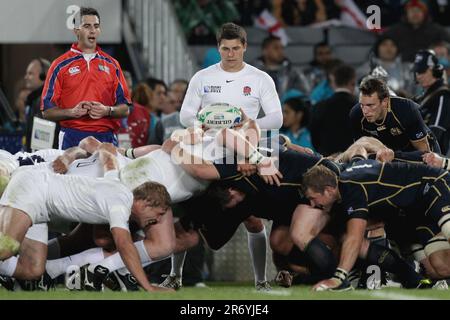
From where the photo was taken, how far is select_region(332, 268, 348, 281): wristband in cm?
992

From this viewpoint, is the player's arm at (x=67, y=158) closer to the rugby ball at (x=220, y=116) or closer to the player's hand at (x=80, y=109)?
the player's hand at (x=80, y=109)

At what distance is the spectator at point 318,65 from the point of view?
52.0 feet

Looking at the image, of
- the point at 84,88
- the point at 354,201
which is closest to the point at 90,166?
the point at 84,88

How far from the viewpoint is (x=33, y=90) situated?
1297 cm

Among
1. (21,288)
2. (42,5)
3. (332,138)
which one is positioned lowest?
(21,288)

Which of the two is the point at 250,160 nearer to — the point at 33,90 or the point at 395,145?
the point at 395,145

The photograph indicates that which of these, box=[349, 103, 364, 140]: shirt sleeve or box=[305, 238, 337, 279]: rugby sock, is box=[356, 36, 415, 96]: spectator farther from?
box=[305, 238, 337, 279]: rugby sock

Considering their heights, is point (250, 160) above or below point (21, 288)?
above

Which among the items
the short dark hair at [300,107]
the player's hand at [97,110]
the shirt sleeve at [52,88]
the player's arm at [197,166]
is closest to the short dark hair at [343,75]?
the short dark hair at [300,107]

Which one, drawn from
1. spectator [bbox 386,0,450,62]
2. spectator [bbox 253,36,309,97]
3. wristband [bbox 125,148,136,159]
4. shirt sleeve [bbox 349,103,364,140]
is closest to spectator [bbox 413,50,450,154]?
shirt sleeve [bbox 349,103,364,140]

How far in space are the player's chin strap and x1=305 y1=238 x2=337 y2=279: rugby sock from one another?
222 centimetres

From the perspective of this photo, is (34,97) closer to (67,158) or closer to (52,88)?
(52,88)
